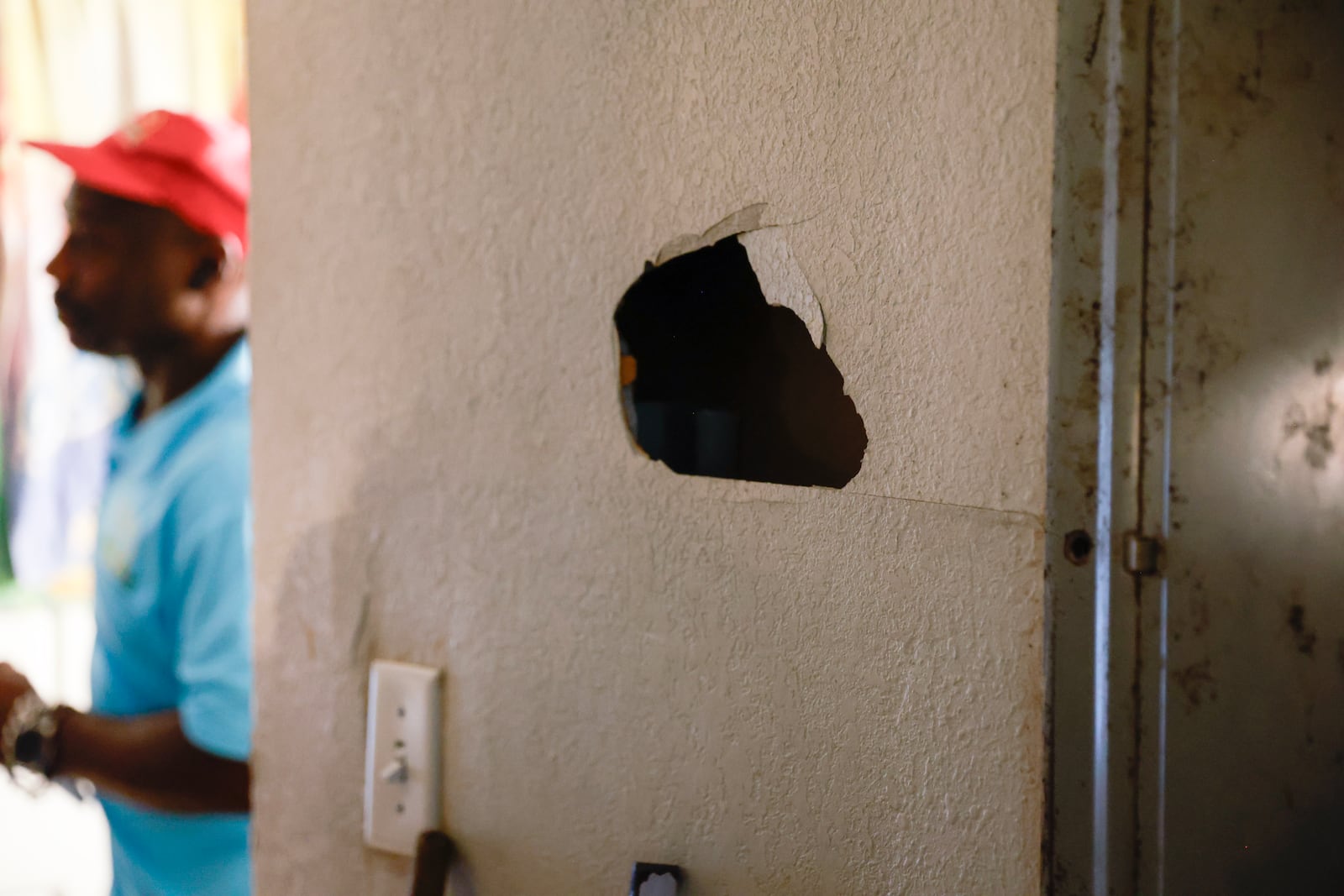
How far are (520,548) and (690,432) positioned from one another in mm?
174

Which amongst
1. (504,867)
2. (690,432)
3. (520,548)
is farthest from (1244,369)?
(504,867)

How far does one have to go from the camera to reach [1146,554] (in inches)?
15.8

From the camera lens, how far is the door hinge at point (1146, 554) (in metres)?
0.40

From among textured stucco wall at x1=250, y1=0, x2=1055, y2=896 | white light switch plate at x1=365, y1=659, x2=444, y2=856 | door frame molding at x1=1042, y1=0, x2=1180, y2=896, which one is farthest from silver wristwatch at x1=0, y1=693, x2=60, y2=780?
door frame molding at x1=1042, y1=0, x2=1180, y2=896

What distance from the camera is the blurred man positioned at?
845mm

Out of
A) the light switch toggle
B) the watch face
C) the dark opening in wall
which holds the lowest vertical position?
the watch face

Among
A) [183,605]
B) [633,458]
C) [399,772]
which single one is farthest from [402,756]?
[183,605]

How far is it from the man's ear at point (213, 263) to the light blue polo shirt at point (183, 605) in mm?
107

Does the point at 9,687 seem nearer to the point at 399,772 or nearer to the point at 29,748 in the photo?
Result: the point at 29,748

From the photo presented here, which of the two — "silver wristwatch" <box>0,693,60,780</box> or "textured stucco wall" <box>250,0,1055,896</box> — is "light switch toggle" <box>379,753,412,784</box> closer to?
"textured stucco wall" <box>250,0,1055,896</box>

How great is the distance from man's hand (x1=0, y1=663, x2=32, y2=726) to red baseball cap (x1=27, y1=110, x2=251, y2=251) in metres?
0.72

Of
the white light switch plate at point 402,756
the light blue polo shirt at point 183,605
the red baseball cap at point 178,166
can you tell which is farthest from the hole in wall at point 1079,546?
the red baseball cap at point 178,166

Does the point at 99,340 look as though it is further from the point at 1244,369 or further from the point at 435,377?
the point at 1244,369

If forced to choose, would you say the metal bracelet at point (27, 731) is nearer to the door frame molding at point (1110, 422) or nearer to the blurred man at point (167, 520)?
the blurred man at point (167, 520)
